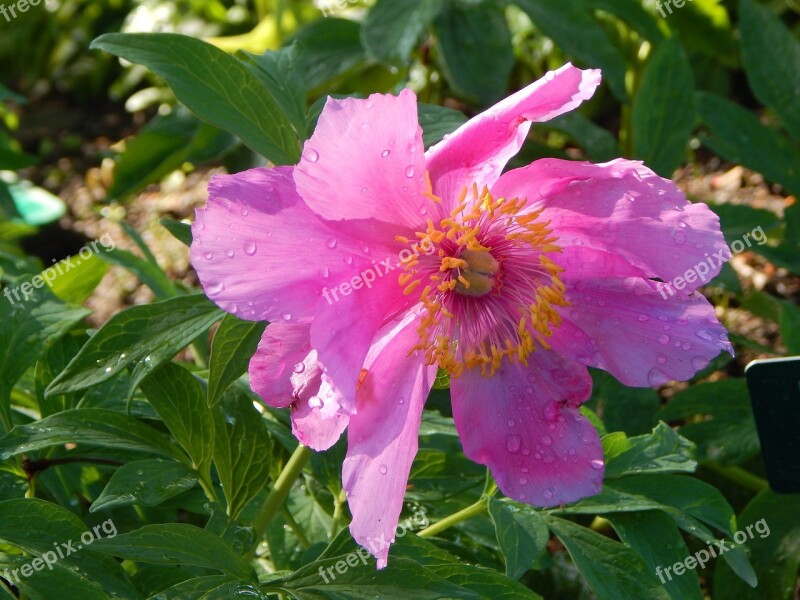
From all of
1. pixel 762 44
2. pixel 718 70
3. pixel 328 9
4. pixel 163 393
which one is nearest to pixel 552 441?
pixel 163 393

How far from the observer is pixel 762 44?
172cm

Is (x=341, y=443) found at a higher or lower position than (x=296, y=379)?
lower

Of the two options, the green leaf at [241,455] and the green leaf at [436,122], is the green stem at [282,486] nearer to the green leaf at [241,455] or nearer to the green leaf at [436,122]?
the green leaf at [241,455]

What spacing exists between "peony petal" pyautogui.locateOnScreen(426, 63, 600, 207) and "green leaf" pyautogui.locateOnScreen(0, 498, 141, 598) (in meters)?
0.47

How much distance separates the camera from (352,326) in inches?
34.1

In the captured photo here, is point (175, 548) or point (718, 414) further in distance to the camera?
point (718, 414)

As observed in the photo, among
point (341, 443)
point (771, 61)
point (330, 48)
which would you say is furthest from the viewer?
point (330, 48)

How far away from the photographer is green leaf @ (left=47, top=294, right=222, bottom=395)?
100 centimetres

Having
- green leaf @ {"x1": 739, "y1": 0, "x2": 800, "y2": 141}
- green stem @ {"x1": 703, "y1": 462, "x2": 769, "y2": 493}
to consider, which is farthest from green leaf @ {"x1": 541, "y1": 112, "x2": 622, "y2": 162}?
green stem @ {"x1": 703, "y1": 462, "x2": 769, "y2": 493}

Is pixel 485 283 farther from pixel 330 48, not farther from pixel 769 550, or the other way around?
pixel 330 48

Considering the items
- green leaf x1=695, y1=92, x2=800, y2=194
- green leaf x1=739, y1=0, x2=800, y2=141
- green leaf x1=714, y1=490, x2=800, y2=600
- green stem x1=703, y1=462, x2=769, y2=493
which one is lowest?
green stem x1=703, y1=462, x2=769, y2=493

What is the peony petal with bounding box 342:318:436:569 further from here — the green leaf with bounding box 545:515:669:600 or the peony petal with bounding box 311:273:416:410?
the green leaf with bounding box 545:515:669:600

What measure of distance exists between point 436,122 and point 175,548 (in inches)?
21.5

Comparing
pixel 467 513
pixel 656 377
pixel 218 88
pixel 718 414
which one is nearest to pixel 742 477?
pixel 718 414
